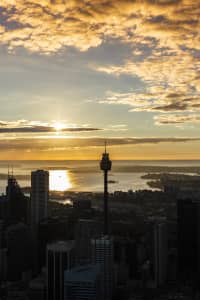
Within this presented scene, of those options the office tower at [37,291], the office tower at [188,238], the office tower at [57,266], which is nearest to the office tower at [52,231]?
the office tower at [57,266]

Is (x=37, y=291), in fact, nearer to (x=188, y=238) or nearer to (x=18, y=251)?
(x=18, y=251)

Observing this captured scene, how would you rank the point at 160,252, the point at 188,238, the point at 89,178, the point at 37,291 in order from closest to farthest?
the point at 37,291, the point at 160,252, the point at 188,238, the point at 89,178

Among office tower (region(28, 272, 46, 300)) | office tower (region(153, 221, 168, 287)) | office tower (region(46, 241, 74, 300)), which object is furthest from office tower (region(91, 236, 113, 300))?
office tower (region(153, 221, 168, 287))

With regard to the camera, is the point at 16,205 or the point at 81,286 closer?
the point at 81,286

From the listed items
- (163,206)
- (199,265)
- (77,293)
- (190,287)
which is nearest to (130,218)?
(163,206)

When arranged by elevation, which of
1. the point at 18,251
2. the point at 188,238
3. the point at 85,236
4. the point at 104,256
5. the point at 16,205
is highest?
the point at 16,205

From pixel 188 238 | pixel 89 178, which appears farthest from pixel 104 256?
pixel 89 178

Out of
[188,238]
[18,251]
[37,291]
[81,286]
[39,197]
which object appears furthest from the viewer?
[39,197]

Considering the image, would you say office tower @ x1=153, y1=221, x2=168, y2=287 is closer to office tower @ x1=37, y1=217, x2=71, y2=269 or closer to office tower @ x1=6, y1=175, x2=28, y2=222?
office tower @ x1=37, y1=217, x2=71, y2=269
